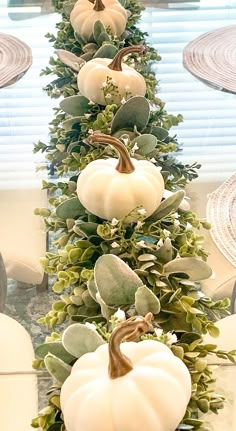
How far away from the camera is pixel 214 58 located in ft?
5.47

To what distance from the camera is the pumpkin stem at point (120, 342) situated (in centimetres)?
67

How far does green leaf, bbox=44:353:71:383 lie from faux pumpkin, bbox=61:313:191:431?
3cm

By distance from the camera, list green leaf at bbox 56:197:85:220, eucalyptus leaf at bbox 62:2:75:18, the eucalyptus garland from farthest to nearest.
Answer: eucalyptus leaf at bbox 62:2:75:18 → green leaf at bbox 56:197:85:220 → the eucalyptus garland

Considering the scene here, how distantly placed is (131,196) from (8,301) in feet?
0.90

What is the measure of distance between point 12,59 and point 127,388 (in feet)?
3.83

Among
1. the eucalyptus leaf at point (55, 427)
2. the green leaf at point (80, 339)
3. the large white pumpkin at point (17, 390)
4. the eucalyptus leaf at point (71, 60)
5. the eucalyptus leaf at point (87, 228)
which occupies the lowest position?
the large white pumpkin at point (17, 390)

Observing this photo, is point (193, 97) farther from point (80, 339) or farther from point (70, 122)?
point (80, 339)

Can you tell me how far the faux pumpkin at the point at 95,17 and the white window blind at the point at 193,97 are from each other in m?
0.16

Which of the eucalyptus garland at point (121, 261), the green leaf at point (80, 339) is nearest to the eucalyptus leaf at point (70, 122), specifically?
the eucalyptus garland at point (121, 261)

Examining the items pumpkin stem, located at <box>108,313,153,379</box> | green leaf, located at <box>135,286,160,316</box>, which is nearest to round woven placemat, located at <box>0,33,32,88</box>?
green leaf, located at <box>135,286,160,316</box>

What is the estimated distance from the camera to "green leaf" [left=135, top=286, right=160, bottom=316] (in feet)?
2.63

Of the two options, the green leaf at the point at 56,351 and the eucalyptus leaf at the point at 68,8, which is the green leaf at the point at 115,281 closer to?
the green leaf at the point at 56,351

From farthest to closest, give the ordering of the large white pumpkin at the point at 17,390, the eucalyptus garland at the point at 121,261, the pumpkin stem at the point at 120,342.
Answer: the large white pumpkin at the point at 17,390 < the eucalyptus garland at the point at 121,261 < the pumpkin stem at the point at 120,342

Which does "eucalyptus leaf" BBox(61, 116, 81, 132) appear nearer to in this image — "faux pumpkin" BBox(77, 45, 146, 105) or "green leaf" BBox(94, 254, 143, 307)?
"faux pumpkin" BBox(77, 45, 146, 105)
